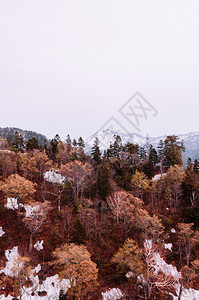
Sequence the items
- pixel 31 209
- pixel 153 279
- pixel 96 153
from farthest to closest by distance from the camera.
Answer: pixel 96 153
pixel 31 209
pixel 153 279

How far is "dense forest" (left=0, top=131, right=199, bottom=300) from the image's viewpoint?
18625mm

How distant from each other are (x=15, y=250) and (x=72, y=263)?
10.1 m

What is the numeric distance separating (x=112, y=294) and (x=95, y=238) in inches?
303

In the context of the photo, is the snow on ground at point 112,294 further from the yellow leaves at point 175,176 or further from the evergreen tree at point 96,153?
the evergreen tree at point 96,153

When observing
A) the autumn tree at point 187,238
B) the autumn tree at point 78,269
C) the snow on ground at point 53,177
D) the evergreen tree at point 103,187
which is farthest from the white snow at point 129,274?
the snow on ground at point 53,177

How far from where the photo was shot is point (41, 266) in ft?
72.9

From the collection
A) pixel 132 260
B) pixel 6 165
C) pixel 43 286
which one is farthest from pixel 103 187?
pixel 6 165

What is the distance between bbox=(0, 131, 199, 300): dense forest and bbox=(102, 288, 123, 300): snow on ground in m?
0.10

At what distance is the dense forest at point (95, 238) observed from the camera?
18625 millimetres

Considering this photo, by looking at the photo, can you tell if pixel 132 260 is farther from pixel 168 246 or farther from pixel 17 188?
pixel 17 188

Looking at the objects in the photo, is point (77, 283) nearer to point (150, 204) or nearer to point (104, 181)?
point (104, 181)

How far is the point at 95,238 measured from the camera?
26875 mm

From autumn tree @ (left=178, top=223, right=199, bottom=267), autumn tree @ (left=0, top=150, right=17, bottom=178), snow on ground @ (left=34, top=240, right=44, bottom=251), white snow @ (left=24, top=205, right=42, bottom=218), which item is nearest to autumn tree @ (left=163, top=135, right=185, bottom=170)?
autumn tree @ (left=178, top=223, right=199, bottom=267)

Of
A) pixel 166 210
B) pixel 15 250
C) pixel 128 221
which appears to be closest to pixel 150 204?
pixel 166 210
